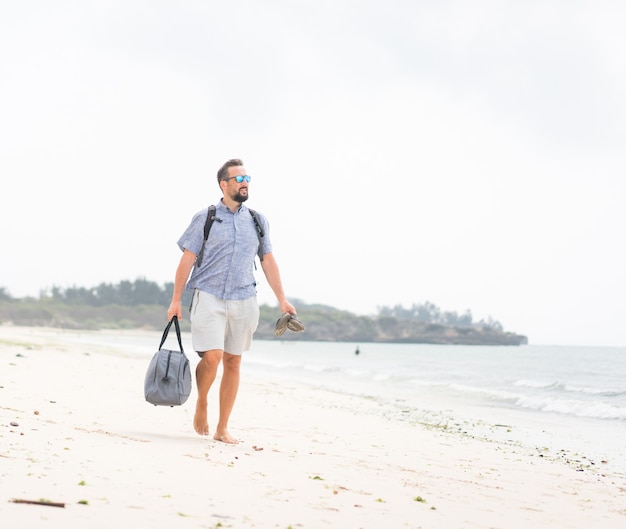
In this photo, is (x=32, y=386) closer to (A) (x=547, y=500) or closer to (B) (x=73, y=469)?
(B) (x=73, y=469)

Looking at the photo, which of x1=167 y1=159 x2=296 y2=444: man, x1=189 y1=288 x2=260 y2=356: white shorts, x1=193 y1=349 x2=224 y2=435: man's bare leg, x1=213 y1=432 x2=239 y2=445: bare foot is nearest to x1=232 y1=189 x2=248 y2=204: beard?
x1=167 y1=159 x2=296 y2=444: man

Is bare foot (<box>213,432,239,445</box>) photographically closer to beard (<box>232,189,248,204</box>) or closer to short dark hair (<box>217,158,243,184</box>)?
beard (<box>232,189,248,204</box>)

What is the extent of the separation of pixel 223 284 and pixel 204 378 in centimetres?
77

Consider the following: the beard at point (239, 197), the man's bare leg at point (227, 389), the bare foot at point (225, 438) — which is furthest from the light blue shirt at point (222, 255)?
the bare foot at point (225, 438)

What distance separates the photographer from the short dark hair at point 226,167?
6.00m

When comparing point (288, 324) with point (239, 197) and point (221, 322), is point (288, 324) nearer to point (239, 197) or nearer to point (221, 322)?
point (221, 322)

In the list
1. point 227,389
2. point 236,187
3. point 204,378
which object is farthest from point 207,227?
point 227,389

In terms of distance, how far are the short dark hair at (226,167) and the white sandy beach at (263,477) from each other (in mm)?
2090

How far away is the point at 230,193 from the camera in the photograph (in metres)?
5.97

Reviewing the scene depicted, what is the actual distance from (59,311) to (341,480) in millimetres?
151201

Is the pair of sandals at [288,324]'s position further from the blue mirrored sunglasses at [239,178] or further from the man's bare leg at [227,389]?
the blue mirrored sunglasses at [239,178]

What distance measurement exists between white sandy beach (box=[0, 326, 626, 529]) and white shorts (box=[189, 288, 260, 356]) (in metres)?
0.77

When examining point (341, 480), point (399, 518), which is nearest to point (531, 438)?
point (341, 480)

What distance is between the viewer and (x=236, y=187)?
593 cm
